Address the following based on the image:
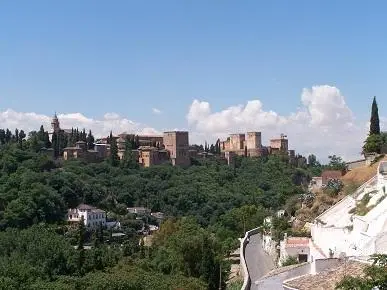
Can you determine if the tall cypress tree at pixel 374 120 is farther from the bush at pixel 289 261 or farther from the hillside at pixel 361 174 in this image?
the bush at pixel 289 261

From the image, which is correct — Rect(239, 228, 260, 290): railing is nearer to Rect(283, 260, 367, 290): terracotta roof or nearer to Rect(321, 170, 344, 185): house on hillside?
Rect(283, 260, 367, 290): terracotta roof

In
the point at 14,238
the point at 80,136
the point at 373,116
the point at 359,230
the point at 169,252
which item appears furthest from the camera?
the point at 80,136

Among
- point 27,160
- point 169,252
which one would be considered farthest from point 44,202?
point 169,252

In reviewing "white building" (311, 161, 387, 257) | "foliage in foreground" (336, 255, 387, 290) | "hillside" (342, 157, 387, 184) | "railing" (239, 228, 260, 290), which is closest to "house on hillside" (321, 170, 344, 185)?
"hillside" (342, 157, 387, 184)

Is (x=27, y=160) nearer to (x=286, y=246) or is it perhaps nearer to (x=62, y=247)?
(x=62, y=247)

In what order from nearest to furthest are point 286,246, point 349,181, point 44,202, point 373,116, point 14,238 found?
point 286,246 < point 349,181 < point 373,116 < point 14,238 < point 44,202

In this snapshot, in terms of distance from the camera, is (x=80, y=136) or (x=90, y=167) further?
(x=80, y=136)

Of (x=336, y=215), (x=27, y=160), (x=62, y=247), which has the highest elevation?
(x=27, y=160)
